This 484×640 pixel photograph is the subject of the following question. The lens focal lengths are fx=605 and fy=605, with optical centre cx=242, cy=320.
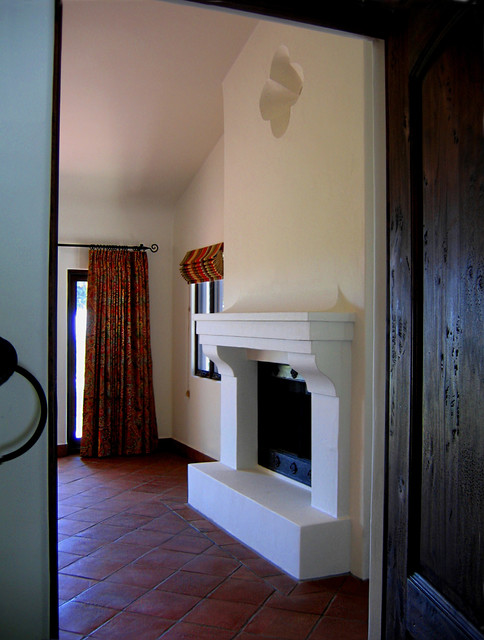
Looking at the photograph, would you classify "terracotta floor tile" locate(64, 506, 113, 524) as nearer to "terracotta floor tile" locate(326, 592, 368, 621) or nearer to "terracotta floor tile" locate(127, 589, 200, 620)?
"terracotta floor tile" locate(127, 589, 200, 620)

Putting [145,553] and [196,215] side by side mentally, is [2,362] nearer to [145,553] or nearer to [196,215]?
[145,553]

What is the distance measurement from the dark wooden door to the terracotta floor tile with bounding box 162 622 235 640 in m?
1.26

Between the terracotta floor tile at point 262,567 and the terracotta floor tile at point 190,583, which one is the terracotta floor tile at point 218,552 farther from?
the terracotta floor tile at point 190,583

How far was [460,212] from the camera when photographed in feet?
3.51

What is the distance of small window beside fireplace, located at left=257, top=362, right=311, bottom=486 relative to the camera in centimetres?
375

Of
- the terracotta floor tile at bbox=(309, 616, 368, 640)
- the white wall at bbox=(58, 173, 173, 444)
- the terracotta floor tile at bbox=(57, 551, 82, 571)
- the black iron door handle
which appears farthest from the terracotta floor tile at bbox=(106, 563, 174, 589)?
the white wall at bbox=(58, 173, 173, 444)

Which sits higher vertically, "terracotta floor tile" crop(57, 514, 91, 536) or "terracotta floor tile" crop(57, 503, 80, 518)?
"terracotta floor tile" crop(57, 514, 91, 536)

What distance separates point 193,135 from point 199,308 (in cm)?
164

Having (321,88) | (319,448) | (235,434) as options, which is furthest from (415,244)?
(235,434)

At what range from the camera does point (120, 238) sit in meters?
6.19

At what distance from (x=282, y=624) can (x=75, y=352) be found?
400 centimetres

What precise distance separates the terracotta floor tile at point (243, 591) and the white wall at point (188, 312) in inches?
90.7

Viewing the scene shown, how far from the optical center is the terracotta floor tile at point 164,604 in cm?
264

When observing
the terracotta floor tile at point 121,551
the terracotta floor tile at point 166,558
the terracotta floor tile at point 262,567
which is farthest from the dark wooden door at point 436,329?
the terracotta floor tile at point 121,551
